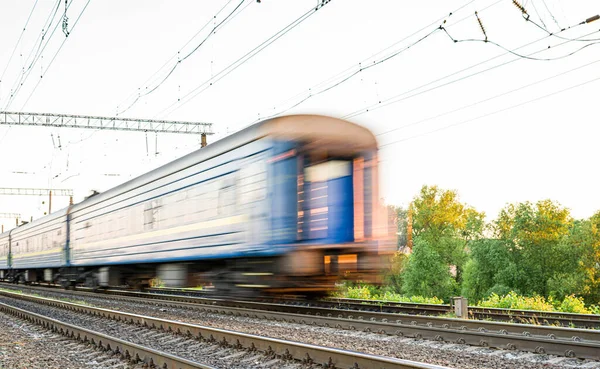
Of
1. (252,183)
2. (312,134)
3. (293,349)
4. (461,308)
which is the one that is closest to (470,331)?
(461,308)

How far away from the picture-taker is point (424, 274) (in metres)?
50.7

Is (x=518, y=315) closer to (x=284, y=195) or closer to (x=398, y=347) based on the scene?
(x=398, y=347)

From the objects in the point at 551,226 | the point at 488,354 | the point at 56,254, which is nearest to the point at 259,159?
the point at 488,354

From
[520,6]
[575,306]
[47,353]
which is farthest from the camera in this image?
[575,306]

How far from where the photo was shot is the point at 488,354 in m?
7.62

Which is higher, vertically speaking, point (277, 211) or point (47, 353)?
point (277, 211)

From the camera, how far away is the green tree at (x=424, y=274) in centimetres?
5016

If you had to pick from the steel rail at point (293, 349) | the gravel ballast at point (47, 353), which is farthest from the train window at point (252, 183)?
the gravel ballast at point (47, 353)

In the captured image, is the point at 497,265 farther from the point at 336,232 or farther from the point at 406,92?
the point at 336,232

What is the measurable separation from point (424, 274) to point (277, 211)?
41.8m

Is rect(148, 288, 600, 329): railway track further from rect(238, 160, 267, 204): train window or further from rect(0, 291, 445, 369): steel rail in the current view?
rect(0, 291, 445, 369): steel rail

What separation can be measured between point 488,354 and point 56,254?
23.1 metres

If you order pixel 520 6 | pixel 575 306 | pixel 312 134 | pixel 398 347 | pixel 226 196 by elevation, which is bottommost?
pixel 575 306

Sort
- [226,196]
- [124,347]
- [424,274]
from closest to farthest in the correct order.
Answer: [124,347], [226,196], [424,274]
